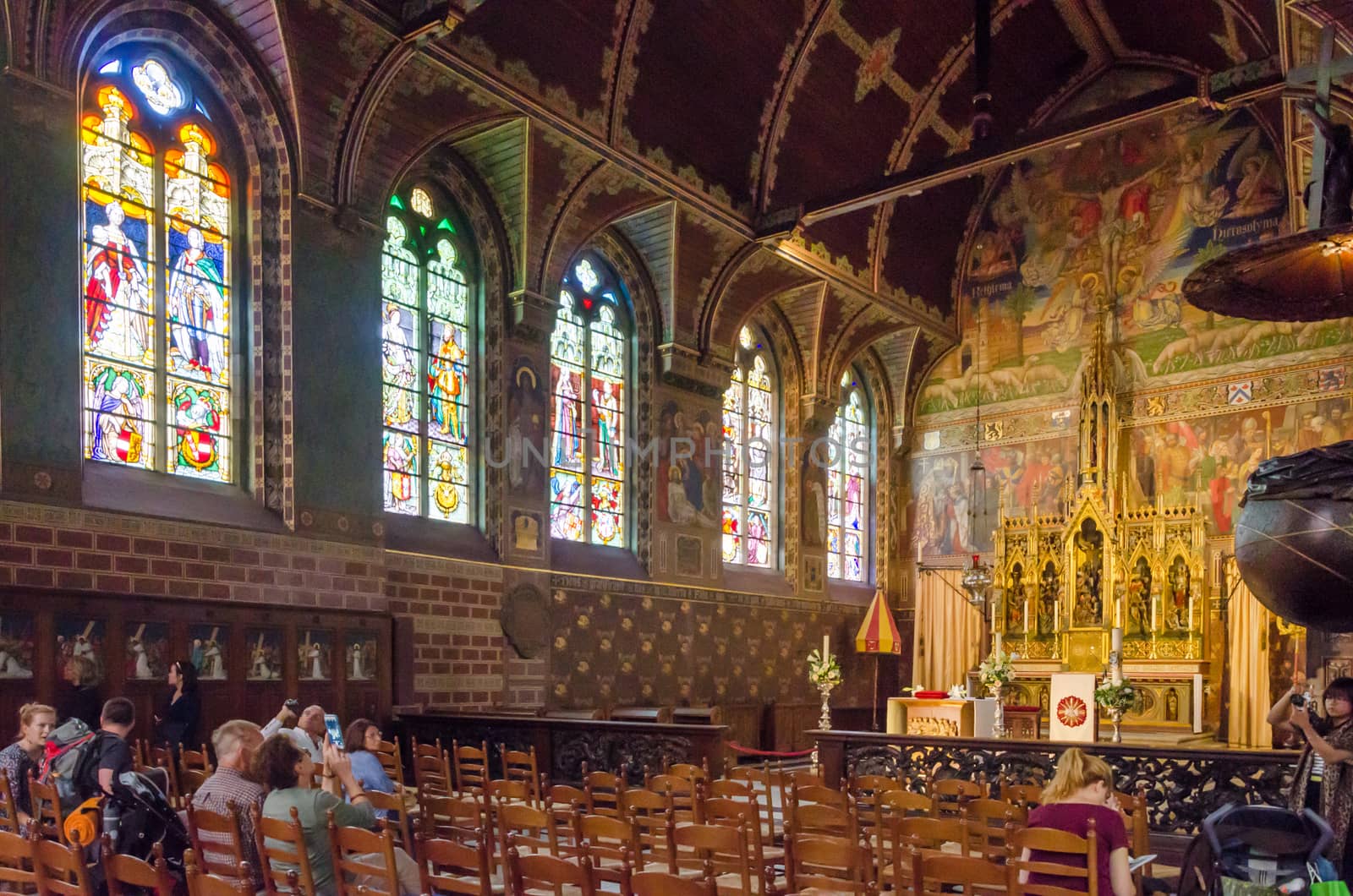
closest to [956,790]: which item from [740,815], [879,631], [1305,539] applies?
[740,815]

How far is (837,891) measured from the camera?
5.19 m

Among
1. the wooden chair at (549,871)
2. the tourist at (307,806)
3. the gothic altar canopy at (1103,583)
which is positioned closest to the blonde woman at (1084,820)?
the wooden chair at (549,871)

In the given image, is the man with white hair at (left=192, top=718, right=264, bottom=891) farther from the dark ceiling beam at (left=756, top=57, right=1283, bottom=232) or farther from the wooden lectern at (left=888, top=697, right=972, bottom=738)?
the dark ceiling beam at (left=756, top=57, right=1283, bottom=232)

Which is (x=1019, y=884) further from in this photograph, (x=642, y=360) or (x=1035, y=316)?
(x=1035, y=316)

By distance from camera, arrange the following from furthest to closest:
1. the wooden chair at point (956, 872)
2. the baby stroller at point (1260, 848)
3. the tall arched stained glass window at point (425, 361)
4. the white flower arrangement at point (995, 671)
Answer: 1. the tall arched stained glass window at point (425, 361)
2. the white flower arrangement at point (995, 671)
3. the baby stroller at point (1260, 848)
4. the wooden chair at point (956, 872)

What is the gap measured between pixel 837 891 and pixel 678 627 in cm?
1181

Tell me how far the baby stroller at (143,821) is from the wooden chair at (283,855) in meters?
0.57

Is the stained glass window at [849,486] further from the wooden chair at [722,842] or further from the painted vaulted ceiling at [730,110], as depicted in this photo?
the wooden chair at [722,842]

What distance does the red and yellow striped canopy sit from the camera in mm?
16375

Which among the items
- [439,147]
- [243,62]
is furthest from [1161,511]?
[243,62]

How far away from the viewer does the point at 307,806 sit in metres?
4.79

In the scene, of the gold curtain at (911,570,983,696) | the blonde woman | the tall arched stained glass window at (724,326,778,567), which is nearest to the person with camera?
the blonde woman

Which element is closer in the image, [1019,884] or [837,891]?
[1019,884]

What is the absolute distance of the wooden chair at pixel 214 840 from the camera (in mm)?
4797
